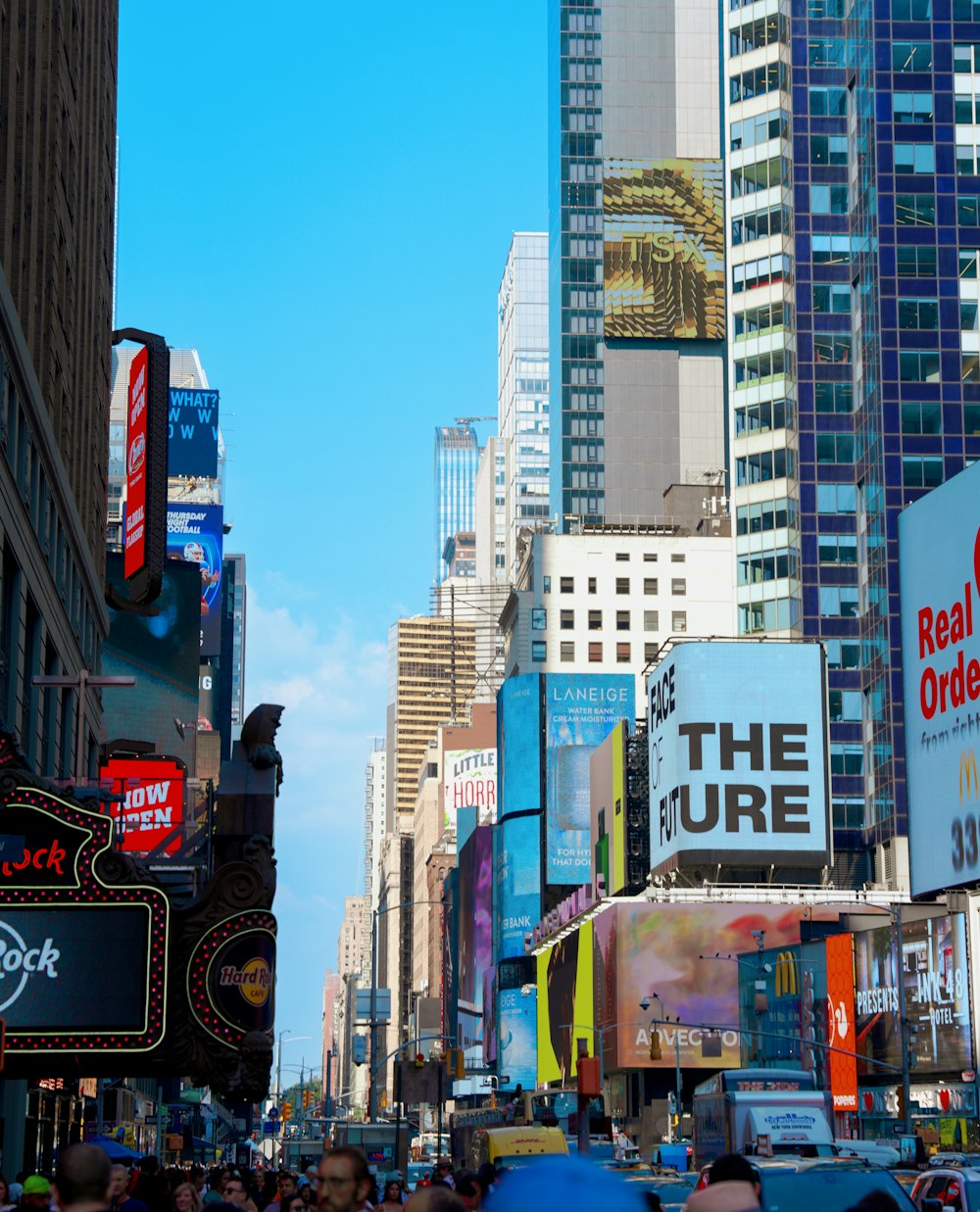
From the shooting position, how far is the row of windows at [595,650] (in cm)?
15562

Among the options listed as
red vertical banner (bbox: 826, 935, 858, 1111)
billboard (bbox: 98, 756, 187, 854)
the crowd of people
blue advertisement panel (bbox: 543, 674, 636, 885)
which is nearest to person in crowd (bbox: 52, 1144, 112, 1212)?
the crowd of people

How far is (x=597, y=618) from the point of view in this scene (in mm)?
156625

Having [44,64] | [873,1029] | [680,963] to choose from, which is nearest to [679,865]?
[680,963]

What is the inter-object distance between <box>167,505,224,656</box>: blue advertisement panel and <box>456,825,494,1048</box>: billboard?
146ft

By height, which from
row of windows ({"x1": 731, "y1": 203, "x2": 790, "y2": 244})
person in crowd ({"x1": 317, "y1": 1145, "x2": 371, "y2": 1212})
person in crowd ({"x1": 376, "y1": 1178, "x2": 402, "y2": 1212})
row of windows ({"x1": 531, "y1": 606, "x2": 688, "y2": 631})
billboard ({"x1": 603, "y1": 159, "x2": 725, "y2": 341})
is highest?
billboard ({"x1": 603, "y1": 159, "x2": 725, "y2": 341})

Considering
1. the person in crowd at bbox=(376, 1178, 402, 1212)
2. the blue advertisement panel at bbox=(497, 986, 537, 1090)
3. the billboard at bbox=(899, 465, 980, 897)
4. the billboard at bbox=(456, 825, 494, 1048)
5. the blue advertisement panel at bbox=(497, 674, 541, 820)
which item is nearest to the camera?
the person in crowd at bbox=(376, 1178, 402, 1212)

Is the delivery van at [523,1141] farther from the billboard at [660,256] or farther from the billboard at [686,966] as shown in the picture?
the billboard at [660,256]

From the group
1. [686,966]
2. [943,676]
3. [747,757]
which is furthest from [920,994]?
[747,757]

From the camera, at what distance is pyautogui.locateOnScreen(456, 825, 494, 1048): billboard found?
17338cm

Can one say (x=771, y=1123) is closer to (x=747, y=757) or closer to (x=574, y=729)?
(x=747, y=757)

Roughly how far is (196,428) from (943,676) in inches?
3750

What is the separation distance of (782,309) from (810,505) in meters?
13.0

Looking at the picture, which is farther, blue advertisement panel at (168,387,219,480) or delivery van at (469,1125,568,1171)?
blue advertisement panel at (168,387,219,480)

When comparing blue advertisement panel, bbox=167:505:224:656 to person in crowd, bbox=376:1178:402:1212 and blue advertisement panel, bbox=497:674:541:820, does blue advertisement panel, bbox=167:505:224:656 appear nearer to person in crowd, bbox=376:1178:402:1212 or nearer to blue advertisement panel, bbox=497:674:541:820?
blue advertisement panel, bbox=497:674:541:820
